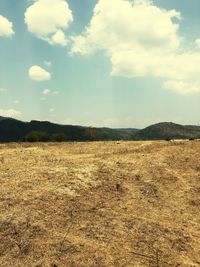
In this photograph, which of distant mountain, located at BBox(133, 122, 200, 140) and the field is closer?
the field

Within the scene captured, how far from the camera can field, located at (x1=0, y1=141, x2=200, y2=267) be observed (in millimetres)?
13961

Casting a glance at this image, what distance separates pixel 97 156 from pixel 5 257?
35.4 ft

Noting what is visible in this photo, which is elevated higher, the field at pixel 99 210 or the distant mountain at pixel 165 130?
the distant mountain at pixel 165 130

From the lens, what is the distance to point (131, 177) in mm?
20297

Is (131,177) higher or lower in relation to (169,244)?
higher

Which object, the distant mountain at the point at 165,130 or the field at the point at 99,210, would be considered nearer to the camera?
the field at the point at 99,210

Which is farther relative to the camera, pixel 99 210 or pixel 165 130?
pixel 165 130

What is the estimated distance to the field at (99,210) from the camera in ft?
45.8

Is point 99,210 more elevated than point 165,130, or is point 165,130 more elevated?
point 165,130

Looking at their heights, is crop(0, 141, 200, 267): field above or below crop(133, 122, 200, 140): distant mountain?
below

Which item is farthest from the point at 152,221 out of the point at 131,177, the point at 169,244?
the point at 131,177

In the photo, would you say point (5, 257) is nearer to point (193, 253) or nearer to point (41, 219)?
point (41, 219)

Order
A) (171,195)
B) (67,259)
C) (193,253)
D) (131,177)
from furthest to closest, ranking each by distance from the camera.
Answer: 1. (131,177)
2. (171,195)
3. (193,253)
4. (67,259)

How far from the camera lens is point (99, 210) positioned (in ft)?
54.5
